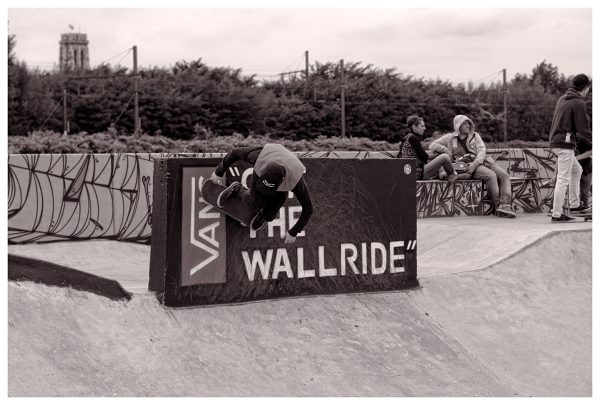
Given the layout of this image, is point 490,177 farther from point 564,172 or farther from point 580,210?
point 564,172

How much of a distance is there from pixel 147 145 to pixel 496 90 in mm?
37528

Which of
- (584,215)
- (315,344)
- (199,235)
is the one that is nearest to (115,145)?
(584,215)

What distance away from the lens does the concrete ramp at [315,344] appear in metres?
6.56

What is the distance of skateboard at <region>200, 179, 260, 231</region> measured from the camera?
781cm

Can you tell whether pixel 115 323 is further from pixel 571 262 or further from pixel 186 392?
pixel 571 262

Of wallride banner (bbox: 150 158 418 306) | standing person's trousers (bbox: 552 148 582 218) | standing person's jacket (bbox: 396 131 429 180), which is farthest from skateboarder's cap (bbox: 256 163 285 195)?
standing person's jacket (bbox: 396 131 429 180)

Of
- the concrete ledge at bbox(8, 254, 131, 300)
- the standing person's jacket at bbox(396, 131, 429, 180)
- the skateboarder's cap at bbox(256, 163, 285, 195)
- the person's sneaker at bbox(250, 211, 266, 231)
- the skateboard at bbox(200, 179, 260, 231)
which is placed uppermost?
the standing person's jacket at bbox(396, 131, 429, 180)

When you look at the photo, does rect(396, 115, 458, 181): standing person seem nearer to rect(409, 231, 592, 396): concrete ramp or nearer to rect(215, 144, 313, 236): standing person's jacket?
rect(409, 231, 592, 396): concrete ramp

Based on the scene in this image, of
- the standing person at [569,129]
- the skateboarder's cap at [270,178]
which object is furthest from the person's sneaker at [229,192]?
the standing person at [569,129]

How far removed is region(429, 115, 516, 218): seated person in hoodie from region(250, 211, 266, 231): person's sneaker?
573 cm

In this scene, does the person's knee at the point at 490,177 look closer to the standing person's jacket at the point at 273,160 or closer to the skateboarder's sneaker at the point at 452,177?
the skateboarder's sneaker at the point at 452,177

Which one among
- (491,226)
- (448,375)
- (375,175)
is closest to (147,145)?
(491,226)

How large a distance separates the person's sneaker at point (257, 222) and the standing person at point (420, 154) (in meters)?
4.61

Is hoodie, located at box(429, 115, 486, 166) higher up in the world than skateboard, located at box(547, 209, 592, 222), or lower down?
higher up
